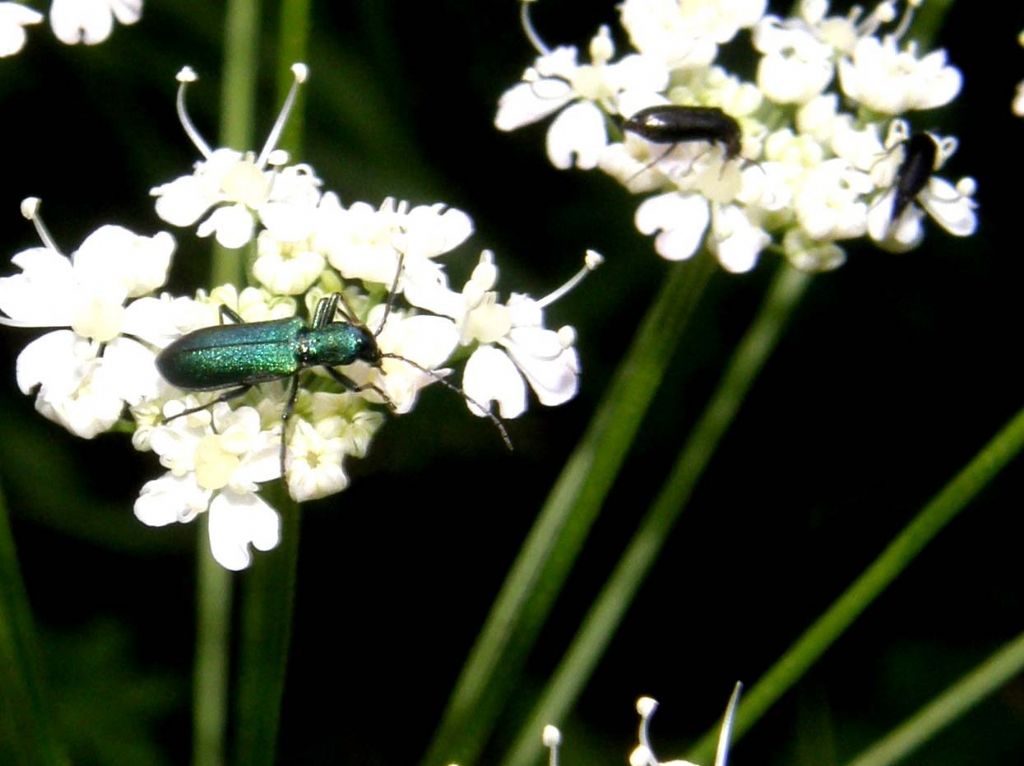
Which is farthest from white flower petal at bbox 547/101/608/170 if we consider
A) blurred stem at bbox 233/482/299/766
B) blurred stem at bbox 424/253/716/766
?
blurred stem at bbox 233/482/299/766

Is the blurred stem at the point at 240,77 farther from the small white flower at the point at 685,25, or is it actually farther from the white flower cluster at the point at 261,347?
the small white flower at the point at 685,25

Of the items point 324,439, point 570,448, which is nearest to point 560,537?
point 324,439

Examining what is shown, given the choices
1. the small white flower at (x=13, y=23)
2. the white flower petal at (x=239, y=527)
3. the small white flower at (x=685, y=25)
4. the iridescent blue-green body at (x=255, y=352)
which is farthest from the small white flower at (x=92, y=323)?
the small white flower at (x=685, y=25)

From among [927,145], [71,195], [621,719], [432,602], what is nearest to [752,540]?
[621,719]

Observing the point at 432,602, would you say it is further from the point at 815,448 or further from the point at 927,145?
the point at 927,145

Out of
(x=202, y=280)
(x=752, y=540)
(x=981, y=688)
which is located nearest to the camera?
(x=981, y=688)

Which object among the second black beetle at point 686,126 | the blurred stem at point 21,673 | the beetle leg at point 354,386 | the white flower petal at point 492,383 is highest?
the second black beetle at point 686,126

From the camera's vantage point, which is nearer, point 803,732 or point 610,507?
point 803,732
